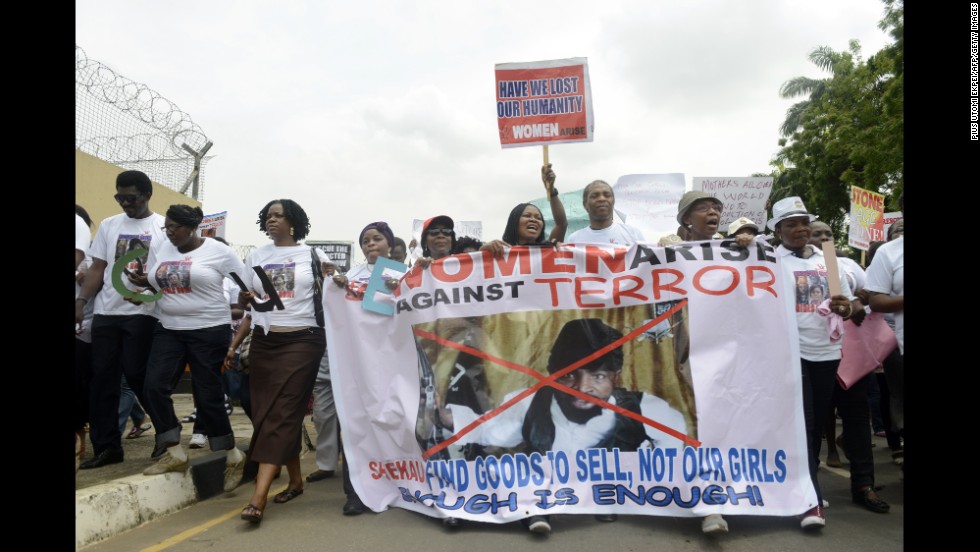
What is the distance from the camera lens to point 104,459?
5004mm

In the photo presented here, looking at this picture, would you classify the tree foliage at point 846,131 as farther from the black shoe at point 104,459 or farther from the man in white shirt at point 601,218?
the black shoe at point 104,459

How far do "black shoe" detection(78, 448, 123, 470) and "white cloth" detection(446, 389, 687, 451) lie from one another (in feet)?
9.06

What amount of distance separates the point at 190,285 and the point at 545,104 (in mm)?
2982

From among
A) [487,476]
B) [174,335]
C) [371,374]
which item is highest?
[174,335]

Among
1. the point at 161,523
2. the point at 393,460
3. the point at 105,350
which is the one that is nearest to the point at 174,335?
the point at 105,350

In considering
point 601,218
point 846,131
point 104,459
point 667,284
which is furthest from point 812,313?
point 846,131

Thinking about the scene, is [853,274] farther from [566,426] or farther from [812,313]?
[566,426]

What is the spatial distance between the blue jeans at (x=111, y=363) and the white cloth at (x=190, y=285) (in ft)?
1.20

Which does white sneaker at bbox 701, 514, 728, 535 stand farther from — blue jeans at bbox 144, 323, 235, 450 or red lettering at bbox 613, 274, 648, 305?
blue jeans at bbox 144, 323, 235, 450

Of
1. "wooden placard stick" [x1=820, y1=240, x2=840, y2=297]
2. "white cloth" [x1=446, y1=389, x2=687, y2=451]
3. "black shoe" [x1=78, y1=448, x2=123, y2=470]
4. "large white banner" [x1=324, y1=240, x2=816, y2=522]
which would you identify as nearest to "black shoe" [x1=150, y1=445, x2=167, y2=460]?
"black shoe" [x1=78, y1=448, x2=123, y2=470]

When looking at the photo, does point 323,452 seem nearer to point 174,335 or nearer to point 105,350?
point 174,335

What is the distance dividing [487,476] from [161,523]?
80.0 inches

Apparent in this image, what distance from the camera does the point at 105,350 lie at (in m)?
5.01

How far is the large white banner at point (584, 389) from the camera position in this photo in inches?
148
